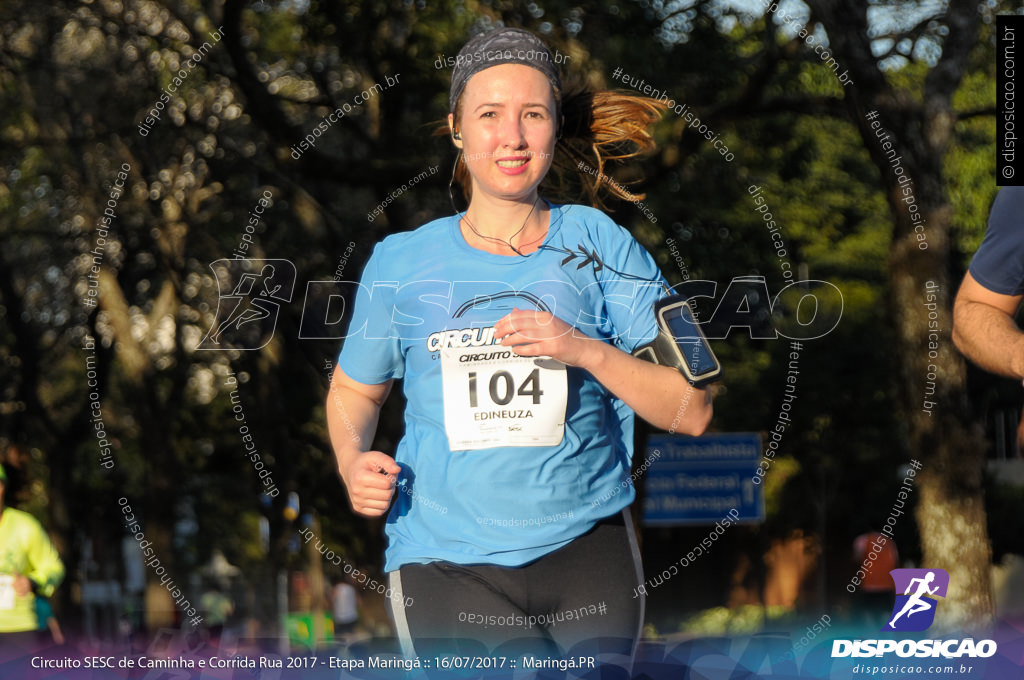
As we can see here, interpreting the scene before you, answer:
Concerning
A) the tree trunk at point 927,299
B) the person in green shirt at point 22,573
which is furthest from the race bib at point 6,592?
the tree trunk at point 927,299

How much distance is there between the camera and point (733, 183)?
1043cm

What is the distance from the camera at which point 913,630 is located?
14.4 ft

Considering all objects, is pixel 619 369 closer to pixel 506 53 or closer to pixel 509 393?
pixel 509 393

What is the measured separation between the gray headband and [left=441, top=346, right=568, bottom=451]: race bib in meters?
0.66

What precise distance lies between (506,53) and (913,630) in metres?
2.54

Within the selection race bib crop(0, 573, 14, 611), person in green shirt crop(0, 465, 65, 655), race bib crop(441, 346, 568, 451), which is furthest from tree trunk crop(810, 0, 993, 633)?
race bib crop(441, 346, 568, 451)

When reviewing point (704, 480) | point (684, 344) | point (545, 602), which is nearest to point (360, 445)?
point (545, 602)

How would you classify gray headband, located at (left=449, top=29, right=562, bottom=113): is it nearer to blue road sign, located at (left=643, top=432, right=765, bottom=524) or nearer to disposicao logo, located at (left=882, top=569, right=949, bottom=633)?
disposicao logo, located at (left=882, top=569, right=949, bottom=633)

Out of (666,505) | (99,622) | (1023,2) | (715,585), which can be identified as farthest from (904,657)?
(99,622)

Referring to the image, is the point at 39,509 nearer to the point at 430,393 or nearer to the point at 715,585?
the point at 715,585

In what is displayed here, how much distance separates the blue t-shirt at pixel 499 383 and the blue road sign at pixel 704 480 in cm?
881

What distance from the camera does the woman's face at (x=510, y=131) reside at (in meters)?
3.00

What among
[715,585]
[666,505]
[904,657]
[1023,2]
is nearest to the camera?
[904,657]

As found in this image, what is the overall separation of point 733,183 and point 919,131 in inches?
106
